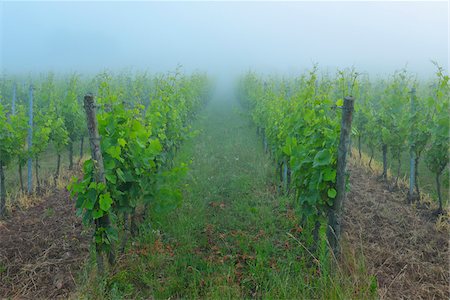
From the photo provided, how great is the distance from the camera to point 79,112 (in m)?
9.24

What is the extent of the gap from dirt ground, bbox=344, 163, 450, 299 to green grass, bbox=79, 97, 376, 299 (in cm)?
57

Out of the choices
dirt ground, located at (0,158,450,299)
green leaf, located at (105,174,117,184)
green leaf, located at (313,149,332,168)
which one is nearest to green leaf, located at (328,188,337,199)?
green leaf, located at (313,149,332,168)

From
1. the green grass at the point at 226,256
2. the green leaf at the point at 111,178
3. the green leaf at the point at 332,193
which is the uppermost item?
the green leaf at the point at 111,178

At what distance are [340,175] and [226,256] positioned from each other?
5.68ft

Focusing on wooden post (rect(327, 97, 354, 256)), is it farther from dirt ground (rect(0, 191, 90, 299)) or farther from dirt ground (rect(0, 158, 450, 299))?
dirt ground (rect(0, 191, 90, 299))

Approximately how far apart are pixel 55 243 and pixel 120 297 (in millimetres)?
1840

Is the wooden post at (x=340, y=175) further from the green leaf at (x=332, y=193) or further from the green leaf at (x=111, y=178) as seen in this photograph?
the green leaf at (x=111, y=178)

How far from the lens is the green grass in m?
3.62

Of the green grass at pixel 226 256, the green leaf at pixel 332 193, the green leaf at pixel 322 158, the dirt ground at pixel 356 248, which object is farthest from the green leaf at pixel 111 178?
the green leaf at pixel 332 193

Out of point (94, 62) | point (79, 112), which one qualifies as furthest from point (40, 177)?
point (94, 62)

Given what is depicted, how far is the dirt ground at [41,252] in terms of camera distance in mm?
3971

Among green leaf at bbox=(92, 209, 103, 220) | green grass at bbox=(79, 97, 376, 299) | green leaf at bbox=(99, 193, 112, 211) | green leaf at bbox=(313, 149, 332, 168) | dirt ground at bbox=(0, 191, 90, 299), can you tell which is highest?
green leaf at bbox=(313, 149, 332, 168)

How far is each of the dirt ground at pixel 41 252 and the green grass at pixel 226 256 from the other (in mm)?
521

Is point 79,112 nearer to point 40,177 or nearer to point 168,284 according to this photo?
point 40,177
